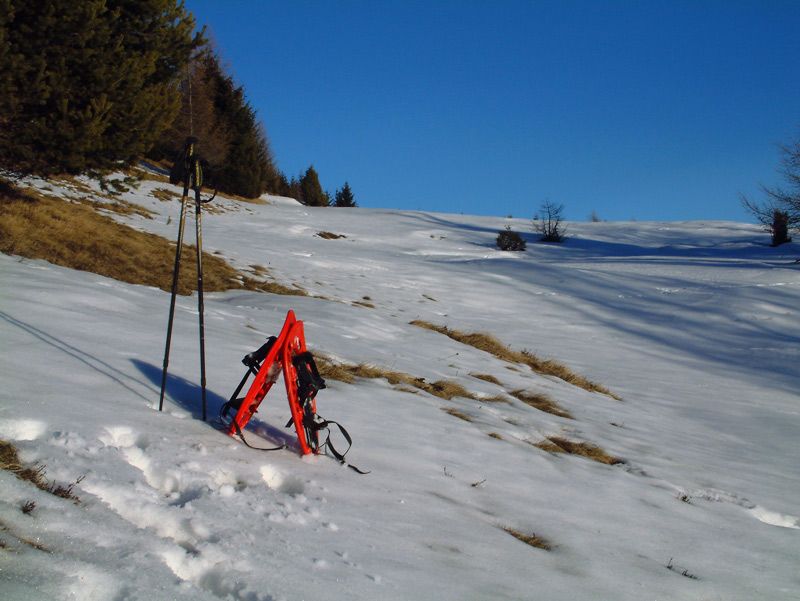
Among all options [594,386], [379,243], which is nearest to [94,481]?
[594,386]

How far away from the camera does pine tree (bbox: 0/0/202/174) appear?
7.89m

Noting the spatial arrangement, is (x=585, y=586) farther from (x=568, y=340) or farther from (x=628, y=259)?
(x=628, y=259)

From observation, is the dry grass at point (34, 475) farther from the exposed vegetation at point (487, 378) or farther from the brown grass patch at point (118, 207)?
the brown grass patch at point (118, 207)

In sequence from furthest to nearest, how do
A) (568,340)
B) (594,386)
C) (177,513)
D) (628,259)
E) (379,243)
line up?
(379,243)
(628,259)
(568,340)
(594,386)
(177,513)

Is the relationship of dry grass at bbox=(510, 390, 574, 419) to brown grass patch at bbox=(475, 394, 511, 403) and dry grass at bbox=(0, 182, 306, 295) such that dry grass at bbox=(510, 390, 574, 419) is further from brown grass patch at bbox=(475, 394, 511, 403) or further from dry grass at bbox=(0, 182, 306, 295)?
dry grass at bbox=(0, 182, 306, 295)

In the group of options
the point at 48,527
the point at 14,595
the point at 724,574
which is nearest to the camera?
the point at 14,595

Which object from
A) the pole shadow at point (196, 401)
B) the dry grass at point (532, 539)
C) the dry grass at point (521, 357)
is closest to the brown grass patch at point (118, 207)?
the dry grass at point (521, 357)

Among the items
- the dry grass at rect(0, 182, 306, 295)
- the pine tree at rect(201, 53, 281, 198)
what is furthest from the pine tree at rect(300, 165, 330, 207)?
the dry grass at rect(0, 182, 306, 295)

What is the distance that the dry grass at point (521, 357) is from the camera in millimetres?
9125

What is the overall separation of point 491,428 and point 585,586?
2600 mm

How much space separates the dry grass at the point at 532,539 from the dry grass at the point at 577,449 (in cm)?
190

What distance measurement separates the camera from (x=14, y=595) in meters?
1.76

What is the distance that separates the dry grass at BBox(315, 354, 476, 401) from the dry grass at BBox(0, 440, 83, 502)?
3.34 m

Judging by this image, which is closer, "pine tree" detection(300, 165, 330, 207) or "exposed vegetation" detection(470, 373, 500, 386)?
"exposed vegetation" detection(470, 373, 500, 386)
